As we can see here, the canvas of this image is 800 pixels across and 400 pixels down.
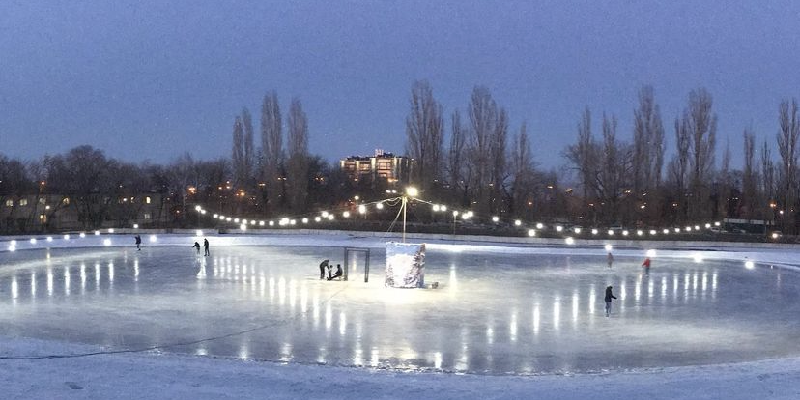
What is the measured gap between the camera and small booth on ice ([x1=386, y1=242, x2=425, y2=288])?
82.9 feet

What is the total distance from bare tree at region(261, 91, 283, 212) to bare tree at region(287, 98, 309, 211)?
997 mm

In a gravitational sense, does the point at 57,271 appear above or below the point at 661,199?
below

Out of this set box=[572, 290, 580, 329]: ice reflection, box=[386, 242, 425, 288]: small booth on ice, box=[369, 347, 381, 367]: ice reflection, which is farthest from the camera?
box=[386, 242, 425, 288]: small booth on ice

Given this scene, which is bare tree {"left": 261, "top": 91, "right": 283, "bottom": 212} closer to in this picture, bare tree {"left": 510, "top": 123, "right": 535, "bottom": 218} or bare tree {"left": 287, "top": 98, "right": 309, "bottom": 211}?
bare tree {"left": 287, "top": 98, "right": 309, "bottom": 211}

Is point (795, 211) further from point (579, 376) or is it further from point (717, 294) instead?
point (579, 376)

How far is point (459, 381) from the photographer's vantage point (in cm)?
1220

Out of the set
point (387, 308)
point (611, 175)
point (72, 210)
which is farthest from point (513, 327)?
point (72, 210)

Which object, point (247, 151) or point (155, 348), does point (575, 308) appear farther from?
point (247, 151)

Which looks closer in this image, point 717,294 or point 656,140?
point 717,294

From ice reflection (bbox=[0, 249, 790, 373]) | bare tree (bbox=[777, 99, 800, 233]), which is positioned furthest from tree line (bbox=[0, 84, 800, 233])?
ice reflection (bbox=[0, 249, 790, 373])

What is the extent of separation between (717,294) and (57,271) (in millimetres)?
26573

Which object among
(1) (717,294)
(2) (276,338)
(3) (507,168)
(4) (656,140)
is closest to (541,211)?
(3) (507,168)

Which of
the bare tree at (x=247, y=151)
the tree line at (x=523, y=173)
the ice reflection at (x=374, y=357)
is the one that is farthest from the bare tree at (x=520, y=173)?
the ice reflection at (x=374, y=357)

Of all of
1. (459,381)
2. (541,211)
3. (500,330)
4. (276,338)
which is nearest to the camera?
(459,381)
